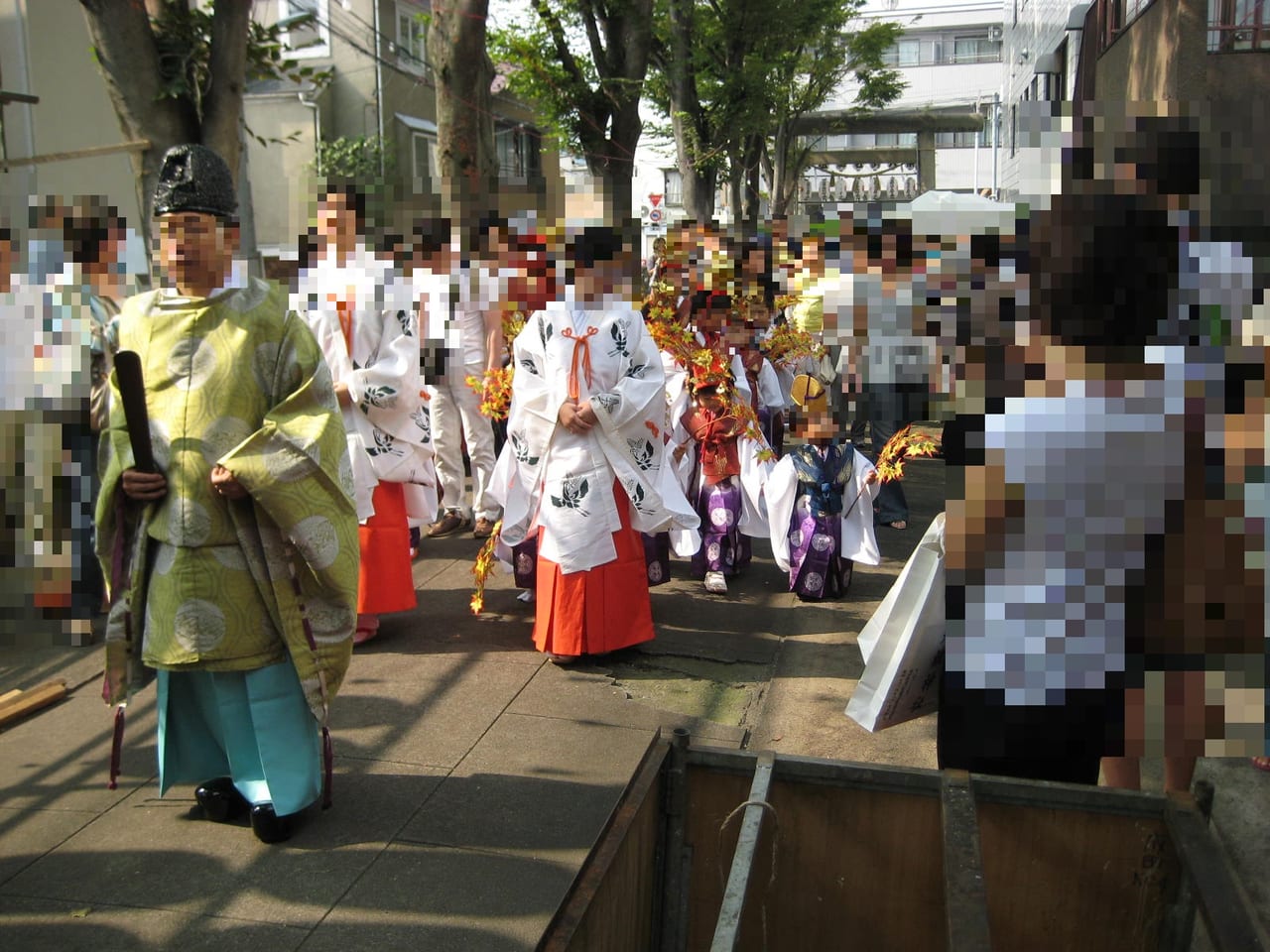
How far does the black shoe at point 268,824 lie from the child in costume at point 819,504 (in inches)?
142

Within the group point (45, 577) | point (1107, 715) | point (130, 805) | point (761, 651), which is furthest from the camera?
point (761, 651)

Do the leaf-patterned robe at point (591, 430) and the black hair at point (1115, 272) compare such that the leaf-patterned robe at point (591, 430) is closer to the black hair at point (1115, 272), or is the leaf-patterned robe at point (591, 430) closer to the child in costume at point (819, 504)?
the child in costume at point (819, 504)

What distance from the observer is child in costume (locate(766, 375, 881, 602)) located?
643 centimetres

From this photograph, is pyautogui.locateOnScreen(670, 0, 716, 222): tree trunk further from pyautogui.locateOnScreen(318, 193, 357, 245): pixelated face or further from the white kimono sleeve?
pyautogui.locateOnScreen(318, 193, 357, 245): pixelated face

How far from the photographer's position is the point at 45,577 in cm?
495

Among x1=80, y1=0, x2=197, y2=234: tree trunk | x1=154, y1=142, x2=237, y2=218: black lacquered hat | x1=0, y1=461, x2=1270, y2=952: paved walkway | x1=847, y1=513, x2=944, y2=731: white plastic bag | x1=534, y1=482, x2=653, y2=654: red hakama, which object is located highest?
x1=80, y1=0, x2=197, y2=234: tree trunk

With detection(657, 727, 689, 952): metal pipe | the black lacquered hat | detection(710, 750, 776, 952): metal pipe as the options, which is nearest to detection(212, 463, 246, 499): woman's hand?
the black lacquered hat

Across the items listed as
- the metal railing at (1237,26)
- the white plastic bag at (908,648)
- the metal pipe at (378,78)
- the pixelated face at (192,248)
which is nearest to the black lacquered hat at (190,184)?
the pixelated face at (192,248)

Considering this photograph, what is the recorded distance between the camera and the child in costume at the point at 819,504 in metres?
6.43

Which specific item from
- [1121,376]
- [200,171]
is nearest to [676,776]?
[1121,376]

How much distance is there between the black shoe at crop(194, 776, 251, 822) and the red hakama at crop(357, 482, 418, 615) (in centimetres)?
178

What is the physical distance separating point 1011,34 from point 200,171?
35342 millimetres

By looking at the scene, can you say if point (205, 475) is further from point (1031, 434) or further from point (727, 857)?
point (1031, 434)

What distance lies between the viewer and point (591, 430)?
17.1 feet
